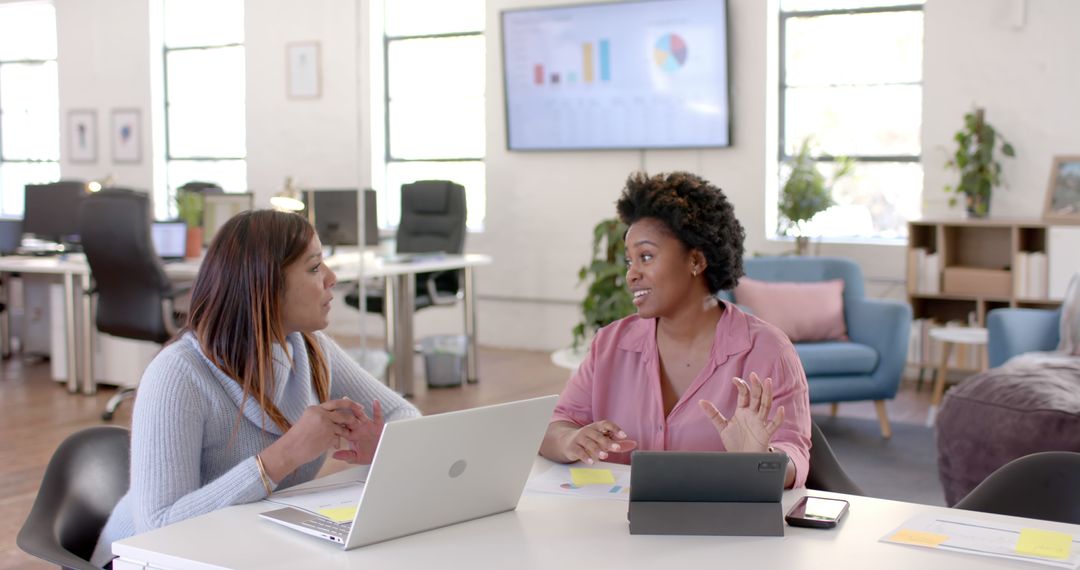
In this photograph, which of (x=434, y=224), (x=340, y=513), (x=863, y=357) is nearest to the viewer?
(x=340, y=513)

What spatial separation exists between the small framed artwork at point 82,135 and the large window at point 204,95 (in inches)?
29.9

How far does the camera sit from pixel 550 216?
26.4 feet

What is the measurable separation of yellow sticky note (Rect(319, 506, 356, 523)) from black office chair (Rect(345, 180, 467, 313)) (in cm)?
511

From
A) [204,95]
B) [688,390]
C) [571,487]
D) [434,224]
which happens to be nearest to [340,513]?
[571,487]

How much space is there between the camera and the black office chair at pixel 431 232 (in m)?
7.03

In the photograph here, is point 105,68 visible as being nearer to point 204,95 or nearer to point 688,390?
point 204,95

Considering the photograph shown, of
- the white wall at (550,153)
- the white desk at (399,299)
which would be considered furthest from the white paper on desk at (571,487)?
the white desk at (399,299)

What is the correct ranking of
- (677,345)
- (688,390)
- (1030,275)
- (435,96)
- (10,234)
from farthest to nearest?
(435,96), (10,234), (1030,275), (677,345), (688,390)

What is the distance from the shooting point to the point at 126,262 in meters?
5.72

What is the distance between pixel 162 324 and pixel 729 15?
3909 millimetres

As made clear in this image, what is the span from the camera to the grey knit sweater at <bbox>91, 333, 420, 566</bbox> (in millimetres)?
1919

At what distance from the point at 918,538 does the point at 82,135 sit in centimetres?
986

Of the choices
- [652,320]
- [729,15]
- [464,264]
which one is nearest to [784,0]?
[729,15]

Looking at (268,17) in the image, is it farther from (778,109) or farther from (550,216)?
(778,109)
